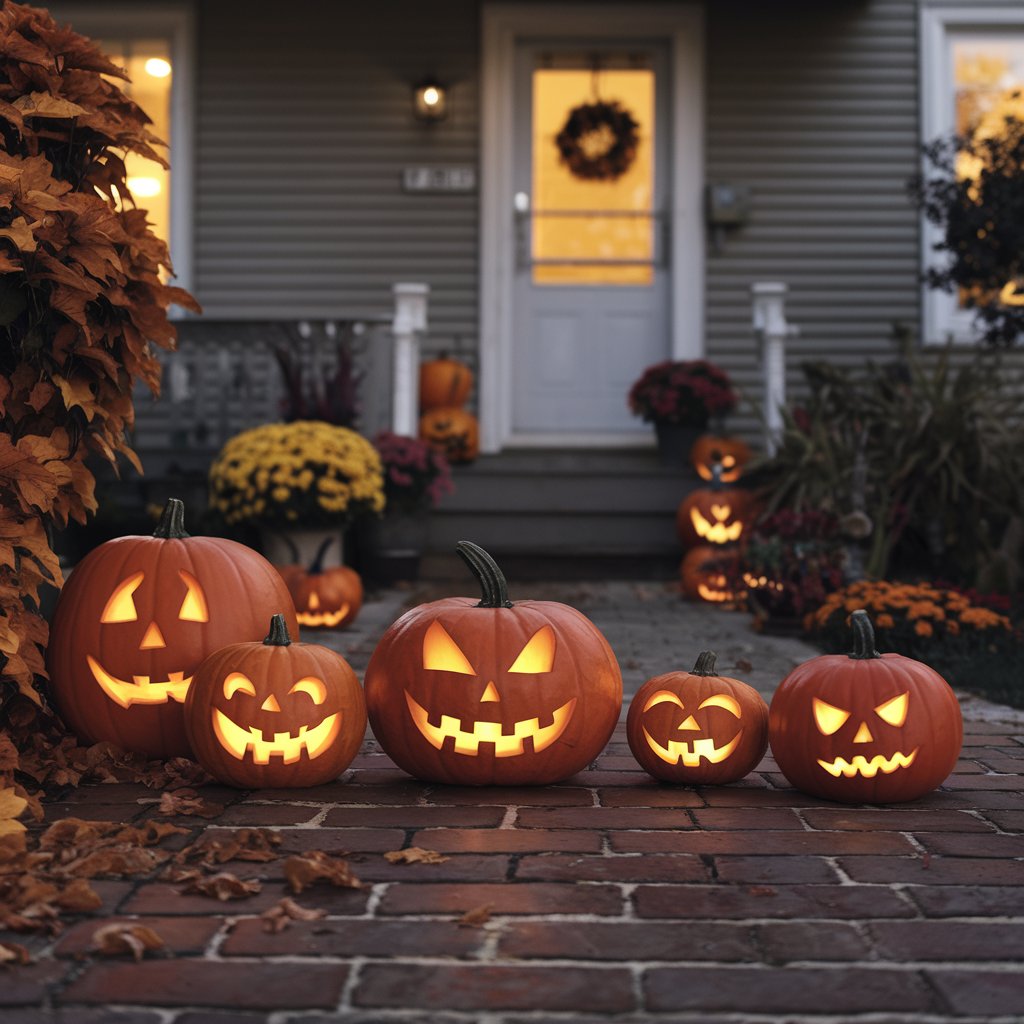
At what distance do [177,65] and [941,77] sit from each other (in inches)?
200

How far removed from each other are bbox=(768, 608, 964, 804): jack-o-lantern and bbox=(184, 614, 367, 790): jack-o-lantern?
36.4 inches

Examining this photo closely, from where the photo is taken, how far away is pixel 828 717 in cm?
264

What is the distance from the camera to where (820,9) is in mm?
8633

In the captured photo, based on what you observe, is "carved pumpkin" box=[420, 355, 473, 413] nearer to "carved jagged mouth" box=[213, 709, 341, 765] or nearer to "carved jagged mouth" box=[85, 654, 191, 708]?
"carved jagged mouth" box=[85, 654, 191, 708]

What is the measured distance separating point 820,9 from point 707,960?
26.8 ft

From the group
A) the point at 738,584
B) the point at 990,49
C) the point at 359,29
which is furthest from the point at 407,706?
the point at 990,49

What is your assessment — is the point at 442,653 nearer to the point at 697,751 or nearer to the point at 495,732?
the point at 495,732

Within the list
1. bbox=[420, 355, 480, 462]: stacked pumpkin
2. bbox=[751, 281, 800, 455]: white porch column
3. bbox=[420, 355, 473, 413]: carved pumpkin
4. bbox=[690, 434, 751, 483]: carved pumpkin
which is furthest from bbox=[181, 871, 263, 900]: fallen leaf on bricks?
bbox=[420, 355, 473, 413]: carved pumpkin

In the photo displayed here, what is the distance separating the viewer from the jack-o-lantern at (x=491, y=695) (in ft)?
8.62

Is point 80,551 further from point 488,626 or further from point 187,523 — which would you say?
point 488,626

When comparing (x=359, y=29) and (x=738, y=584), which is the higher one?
(x=359, y=29)

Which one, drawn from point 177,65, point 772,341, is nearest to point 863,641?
point 772,341

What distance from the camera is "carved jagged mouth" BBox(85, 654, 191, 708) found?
285 cm

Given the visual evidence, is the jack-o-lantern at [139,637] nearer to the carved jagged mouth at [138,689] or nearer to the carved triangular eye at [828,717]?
the carved jagged mouth at [138,689]
